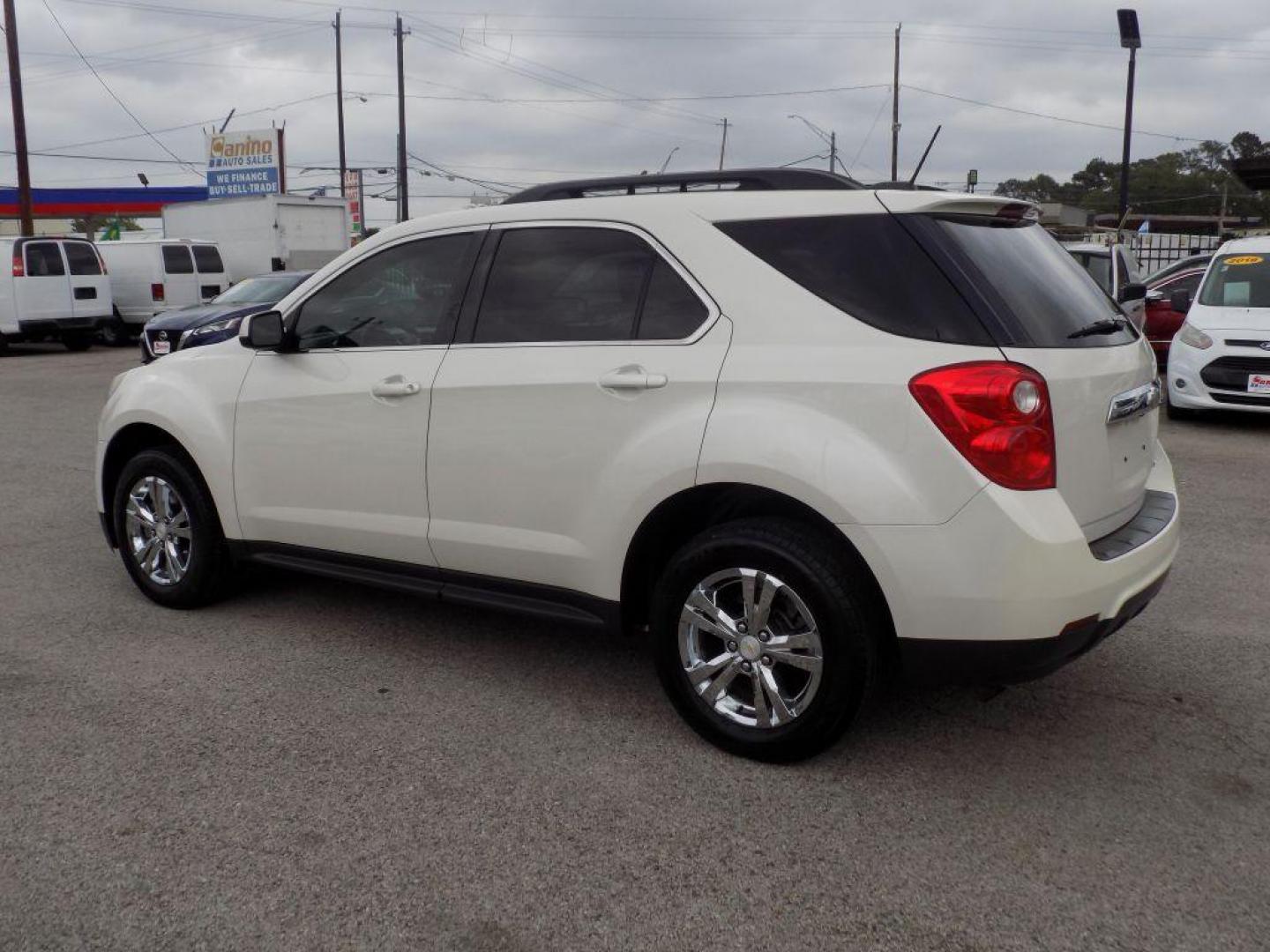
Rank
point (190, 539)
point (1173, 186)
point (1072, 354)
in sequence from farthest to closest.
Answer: point (1173, 186) < point (190, 539) < point (1072, 354)

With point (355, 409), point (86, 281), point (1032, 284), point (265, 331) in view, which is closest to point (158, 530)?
point (265, 331)

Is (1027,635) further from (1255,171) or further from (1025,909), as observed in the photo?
(1255,171)

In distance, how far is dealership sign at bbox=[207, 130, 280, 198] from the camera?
51.9m

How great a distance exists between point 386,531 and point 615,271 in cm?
136

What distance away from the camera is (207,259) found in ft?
78.0

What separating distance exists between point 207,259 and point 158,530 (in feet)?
66.3

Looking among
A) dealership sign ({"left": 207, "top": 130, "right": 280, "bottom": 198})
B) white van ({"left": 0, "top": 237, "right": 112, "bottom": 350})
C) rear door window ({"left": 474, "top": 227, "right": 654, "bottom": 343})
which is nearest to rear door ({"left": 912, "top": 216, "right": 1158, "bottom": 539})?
rear door window ({"left": 474, "top": 227, "right": 654, "bottom": 343})

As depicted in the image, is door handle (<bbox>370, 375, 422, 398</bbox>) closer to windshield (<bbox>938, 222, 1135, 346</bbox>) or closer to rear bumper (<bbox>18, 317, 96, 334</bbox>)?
windshield (<bbox>938, 222, 1135, 346</bbox>)

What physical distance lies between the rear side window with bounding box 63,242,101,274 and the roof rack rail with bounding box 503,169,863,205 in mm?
19100

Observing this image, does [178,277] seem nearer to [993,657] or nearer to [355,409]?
[355,409]

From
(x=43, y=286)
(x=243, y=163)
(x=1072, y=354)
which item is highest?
(x=243, y=163)

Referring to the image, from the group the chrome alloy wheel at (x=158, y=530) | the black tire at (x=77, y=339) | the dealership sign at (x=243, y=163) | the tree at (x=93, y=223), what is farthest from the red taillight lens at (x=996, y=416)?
the tree at (x=93, y=223)

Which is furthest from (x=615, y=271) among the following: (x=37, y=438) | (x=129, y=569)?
(x=37, y=438)

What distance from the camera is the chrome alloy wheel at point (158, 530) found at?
17.1 ft
